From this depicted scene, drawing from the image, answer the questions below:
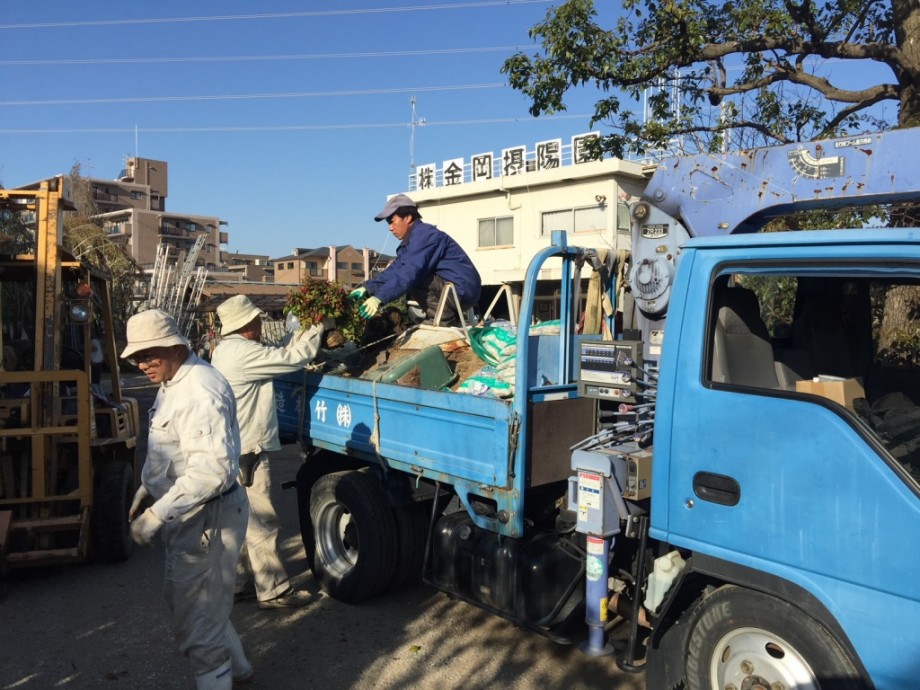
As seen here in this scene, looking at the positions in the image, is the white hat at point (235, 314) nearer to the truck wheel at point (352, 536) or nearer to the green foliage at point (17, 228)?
the truck wheel at point (352, 536)

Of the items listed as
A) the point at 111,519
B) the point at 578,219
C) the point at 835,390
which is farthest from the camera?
the point at 578,219

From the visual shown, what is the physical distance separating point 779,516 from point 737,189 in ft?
4.86

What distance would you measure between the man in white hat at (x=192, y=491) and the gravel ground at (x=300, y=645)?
0.73 m

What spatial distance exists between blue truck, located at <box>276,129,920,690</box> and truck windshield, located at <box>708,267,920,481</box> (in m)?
0.01

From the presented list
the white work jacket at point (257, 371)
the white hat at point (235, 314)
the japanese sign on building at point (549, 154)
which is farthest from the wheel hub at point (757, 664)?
the japanese sign on building at point (549, 154)

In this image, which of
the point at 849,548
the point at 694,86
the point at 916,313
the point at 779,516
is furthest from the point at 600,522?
the point at 694,86

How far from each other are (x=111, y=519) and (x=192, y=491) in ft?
9.36

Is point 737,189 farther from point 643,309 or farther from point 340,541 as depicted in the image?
point 340,541

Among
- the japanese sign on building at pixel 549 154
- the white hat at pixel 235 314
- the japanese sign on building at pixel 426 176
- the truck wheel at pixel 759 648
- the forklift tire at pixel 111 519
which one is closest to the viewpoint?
the truck wheel at pixel 759 648

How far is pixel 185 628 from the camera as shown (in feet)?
10.9

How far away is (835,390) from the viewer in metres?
2.66

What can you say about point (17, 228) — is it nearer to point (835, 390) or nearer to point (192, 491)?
point (192, 491)

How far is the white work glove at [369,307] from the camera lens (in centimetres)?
503

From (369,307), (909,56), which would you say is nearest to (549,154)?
(909,56)
